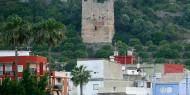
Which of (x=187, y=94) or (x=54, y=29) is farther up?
(x=54, y=29)

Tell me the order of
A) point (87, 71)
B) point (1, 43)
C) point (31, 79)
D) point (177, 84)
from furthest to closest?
point (177, 84) < point (87, 71) < point (1, 43) < point (31, 79)

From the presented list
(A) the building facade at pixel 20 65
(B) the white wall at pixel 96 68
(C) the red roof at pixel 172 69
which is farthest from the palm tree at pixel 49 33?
(C) the red roof at pixel 172 69

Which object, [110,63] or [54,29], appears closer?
[54,29]

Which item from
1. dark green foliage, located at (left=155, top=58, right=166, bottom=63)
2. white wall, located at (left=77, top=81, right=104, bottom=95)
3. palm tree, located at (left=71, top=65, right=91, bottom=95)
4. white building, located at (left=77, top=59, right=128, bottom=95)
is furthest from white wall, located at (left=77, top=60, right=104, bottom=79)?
dark green foliage, located at (left=155, top=58, right=166, bottom=63)

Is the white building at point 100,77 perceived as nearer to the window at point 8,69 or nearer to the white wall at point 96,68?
the white wall at point 96,68

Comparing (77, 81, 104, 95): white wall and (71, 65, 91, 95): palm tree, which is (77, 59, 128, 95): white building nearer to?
(77, 81, 104, 95): white wall

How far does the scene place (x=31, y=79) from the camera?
349ft

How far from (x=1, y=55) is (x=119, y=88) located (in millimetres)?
11945

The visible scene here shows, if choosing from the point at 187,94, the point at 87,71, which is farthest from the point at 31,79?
the point at 187,94

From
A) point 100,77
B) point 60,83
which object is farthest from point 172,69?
point 60,83

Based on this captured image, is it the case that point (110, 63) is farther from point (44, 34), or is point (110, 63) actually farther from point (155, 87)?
point (44, 34)

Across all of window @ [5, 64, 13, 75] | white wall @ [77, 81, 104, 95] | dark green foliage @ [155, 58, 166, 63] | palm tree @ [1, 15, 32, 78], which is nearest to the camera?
palm tree @ [1, 15, 32, 78]

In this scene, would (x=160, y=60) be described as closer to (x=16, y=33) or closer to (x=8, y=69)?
(x=8, y=69)

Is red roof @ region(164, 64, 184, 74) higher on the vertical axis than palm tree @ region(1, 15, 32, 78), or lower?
lower
